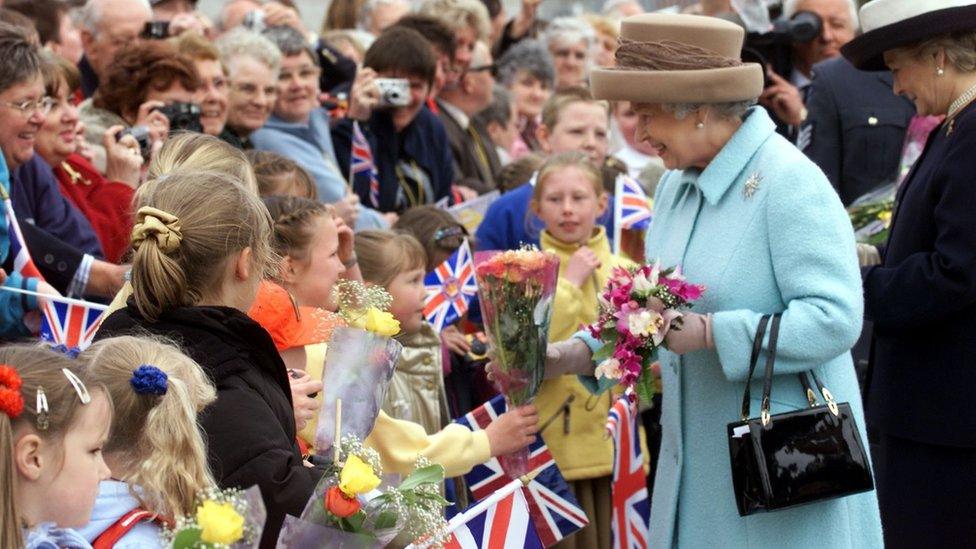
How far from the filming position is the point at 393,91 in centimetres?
773

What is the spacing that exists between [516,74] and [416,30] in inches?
79.9

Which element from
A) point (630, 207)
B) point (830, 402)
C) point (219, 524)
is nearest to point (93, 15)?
point (630, 207)

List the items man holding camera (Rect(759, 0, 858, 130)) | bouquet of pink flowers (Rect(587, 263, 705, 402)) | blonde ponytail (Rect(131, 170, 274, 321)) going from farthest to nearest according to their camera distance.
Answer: man holding camera (Rect(759, 0, 858, 130)) < bouquet of pink flowers (Rect(587, 263, 705, 402)) < blonde ponytail (Rect(131, 170, 274, 321))

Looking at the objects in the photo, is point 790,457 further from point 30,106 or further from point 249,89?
point 249,89

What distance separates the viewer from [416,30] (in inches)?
334

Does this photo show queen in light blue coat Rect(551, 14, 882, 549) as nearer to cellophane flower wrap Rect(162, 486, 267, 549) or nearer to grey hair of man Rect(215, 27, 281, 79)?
cellophane flower wrap Rect(162, 486, 267, 549)

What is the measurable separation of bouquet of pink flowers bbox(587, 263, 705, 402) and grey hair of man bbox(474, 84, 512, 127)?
5.47m

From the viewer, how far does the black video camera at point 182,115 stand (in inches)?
248

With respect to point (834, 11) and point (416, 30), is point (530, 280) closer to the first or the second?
point (416, 30)

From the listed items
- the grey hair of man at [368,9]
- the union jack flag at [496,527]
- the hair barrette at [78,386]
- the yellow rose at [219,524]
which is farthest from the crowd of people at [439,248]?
the grey hair of man at [368,9]

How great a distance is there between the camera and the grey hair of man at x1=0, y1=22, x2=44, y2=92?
5207mm

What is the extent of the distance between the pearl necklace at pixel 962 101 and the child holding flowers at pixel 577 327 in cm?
163

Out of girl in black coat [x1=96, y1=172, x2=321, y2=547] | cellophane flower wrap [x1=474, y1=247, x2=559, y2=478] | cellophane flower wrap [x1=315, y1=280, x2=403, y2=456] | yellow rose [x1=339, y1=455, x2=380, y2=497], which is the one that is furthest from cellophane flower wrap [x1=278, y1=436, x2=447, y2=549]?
cellophane flower wrap [x1=474, y1=247, x2=559, y2=478]

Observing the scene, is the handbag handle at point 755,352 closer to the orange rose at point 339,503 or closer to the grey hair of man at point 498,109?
the orange rose at point 339,503
